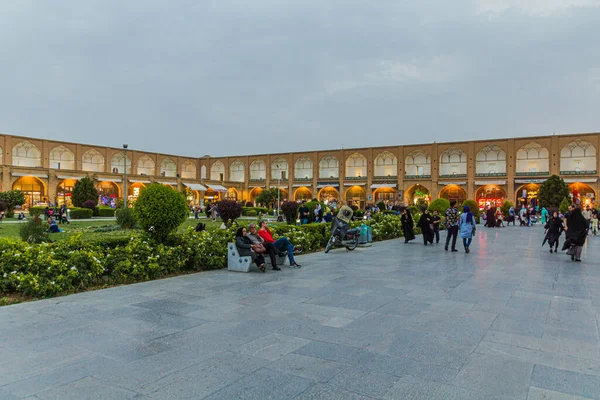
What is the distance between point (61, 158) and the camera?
4884 centimetres

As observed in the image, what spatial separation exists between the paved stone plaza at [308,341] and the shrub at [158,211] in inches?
45.6

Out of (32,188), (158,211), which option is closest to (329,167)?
(32,188)

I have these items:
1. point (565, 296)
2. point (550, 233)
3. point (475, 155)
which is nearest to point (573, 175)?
Result: point (475, 155)

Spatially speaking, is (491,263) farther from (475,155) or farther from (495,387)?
(475,155)

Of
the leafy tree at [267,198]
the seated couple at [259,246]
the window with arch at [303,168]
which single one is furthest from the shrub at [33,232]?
the window with arch at [303,168]

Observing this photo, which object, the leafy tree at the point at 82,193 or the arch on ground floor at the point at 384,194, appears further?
the arch on ground floor at the point at 384,194

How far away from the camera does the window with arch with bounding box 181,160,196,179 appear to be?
62.7 m

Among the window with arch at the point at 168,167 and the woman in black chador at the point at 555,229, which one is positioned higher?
the window with arch at the point at 168,167

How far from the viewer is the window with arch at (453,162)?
49.6 metres

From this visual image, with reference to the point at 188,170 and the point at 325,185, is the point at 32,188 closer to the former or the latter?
the point at 188,170

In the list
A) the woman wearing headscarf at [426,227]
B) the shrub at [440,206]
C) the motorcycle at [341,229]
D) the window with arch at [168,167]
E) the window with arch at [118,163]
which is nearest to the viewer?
the motorcycle at [341,229]

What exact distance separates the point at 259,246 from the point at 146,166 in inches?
2071

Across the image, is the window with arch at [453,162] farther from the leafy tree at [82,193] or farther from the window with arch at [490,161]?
the leafy tree at [82,193]

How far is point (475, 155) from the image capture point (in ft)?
158
